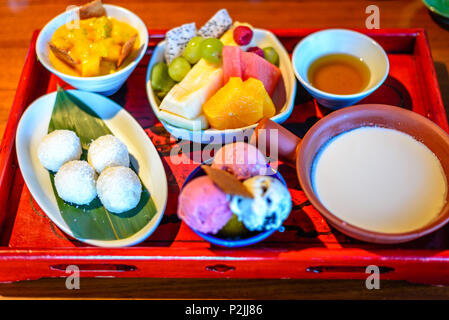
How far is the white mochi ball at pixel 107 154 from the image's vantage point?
1497 mm

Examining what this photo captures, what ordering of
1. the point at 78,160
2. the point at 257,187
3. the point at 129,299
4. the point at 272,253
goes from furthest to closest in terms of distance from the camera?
1. the point at 78,160
2. the point at 129,299
3. the point at 272,253
4. the point at 257,187

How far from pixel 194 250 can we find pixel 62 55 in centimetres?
94

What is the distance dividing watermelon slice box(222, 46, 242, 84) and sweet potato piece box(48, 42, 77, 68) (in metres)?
0.59

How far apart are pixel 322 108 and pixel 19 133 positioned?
1.19 m

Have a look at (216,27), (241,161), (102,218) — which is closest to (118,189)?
(102,218)

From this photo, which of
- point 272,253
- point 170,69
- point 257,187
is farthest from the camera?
point 170,69

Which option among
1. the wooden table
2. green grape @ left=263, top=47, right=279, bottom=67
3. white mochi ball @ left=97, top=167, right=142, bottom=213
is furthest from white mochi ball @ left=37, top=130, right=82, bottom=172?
green grape @ left=263, top=47, right=279, bottom=67

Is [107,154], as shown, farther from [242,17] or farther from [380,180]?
[242,17]

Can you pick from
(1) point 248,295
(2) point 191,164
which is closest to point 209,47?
(2) point 191,164

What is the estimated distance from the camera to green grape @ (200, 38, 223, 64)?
163cm

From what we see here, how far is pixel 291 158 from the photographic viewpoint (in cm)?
147

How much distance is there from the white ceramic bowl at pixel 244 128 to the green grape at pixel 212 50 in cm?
23

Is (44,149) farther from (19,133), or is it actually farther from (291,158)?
(291,158)

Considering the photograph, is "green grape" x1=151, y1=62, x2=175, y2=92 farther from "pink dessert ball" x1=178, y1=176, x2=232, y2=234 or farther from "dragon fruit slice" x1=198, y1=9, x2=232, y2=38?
"pink dessert ball" x1=178, y1=176, x2=232, y2=234
